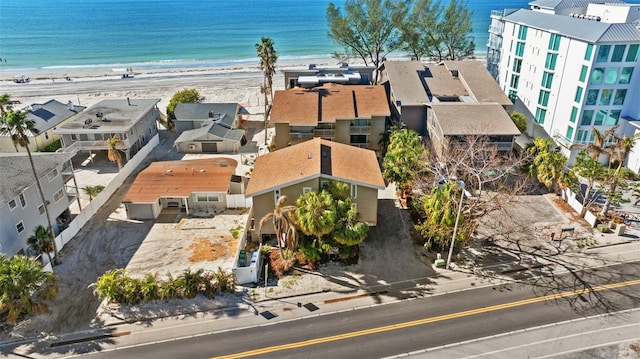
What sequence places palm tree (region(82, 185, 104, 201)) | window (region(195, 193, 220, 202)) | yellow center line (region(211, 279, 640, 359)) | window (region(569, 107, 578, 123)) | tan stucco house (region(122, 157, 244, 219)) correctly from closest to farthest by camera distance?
yellow center line (region(211, 279, 640, 359)), tan stucco house (region(122, 157, 244, 219)), window (region(195, 193, 220, 202)), palm tree (region(82, 185, 104, 201)), window (region(569, 107, 578, 123))

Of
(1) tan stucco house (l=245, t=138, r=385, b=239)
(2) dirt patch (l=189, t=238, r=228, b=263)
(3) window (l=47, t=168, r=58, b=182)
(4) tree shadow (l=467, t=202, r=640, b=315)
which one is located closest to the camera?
(4) tree shadow (l=467, t=202, r=640, b=315)

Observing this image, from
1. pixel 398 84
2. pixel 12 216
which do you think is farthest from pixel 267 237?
pixel 398 84

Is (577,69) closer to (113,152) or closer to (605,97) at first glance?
(605,97)

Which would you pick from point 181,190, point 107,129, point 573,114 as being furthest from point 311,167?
point 573,114

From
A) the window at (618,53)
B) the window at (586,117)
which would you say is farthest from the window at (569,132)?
the window at (618,53)

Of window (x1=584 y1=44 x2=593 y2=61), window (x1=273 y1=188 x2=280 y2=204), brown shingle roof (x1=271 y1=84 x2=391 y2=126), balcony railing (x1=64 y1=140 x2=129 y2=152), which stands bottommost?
window (x1=273 y1=188 x2=280 y2=204)

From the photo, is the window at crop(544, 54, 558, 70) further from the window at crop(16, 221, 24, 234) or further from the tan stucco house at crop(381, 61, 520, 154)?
the window at crop(16, 221, 24, 234)

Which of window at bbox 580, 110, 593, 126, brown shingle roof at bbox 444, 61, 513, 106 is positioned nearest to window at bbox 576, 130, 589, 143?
window at bbox 580, 110, 593, 126

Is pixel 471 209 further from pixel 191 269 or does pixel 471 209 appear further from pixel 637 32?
pixel 637 32
